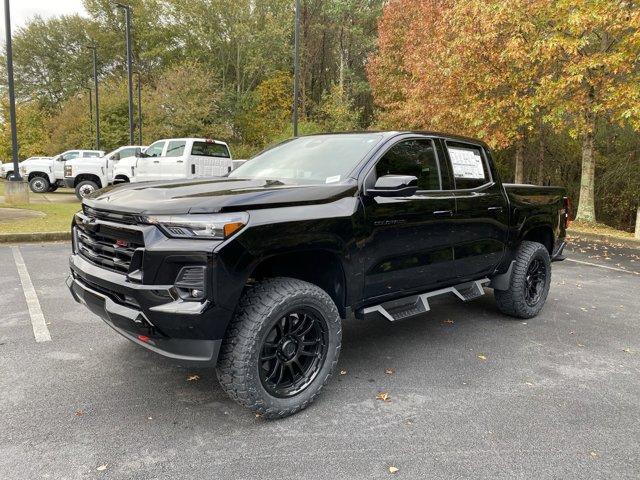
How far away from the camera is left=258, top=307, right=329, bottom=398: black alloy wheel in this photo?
304cm

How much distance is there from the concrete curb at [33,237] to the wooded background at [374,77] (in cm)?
1073

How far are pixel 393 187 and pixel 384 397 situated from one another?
57.3 inches

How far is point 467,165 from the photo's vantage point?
4582 millimetres

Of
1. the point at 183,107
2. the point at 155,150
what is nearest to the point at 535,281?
the point at 155,150

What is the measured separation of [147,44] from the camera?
39344mm

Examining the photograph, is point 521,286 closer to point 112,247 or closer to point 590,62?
point 112,247

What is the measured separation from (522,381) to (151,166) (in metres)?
13.4

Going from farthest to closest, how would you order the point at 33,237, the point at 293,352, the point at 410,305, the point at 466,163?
1. the point at 33,237
2. the point at 466,163
3. the point at 410,305
4. the point at 293,352

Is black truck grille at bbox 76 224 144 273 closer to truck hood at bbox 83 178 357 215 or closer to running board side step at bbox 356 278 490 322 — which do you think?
truck hood at bbox 83 178 357 215

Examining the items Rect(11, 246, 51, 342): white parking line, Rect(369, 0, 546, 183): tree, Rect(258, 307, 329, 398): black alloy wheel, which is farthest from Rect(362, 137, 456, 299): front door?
Rect(369, 0, 546, 183): tree

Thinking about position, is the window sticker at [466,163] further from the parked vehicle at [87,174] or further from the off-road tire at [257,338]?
the parked vehicle at [87,174]

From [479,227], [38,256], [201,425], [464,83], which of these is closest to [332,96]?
[464,83]

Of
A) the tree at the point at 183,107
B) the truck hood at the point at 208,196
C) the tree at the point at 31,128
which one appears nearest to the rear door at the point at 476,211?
the truck hood at the point at 208,196

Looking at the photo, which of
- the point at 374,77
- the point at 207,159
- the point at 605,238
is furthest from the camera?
the point at 374,77
